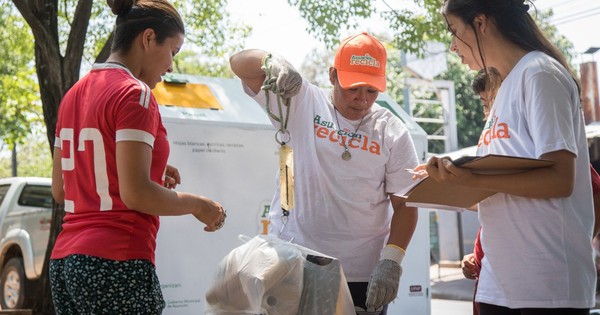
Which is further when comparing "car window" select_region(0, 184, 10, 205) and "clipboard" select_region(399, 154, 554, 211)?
"car window" select_region(0, 184, 10, 205)

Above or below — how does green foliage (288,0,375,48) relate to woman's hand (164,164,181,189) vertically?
above

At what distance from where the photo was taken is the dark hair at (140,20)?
2498 millimetres

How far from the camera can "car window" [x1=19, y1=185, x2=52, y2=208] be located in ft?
34.4

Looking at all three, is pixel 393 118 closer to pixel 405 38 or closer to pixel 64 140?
pixel 64 140

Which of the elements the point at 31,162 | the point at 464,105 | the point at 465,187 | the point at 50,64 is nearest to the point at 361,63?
the point at 465,187

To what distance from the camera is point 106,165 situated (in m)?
2.31

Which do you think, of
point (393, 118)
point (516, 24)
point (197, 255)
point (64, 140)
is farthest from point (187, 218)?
point (516, 24)


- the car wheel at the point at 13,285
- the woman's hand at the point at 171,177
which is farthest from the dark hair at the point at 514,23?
the car wheel at the point at 13,285

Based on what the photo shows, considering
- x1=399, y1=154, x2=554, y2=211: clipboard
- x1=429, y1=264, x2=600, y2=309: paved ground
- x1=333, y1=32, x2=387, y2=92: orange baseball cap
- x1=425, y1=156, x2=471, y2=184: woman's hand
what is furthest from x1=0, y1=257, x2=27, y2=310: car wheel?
x1=425, y1=156, x2=471, y2=184: woman's hand

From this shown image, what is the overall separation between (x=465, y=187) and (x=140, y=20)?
3.85 feet

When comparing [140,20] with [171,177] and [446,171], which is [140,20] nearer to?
[171,177]

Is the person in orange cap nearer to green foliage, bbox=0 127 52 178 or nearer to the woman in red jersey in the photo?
the woman in red jersey

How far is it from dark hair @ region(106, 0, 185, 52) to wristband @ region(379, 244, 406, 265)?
1.14 meters

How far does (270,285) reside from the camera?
2436mm
